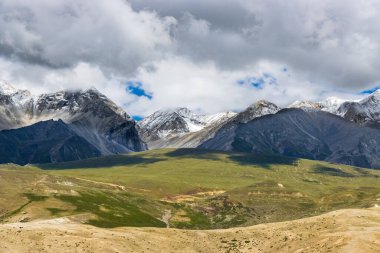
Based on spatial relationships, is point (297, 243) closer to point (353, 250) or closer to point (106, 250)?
point (353, 250)

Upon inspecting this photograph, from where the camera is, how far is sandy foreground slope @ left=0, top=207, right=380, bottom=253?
294 feet

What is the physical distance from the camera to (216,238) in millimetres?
113625

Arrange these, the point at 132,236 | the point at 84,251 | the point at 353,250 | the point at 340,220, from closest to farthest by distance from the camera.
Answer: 1. the point at 353,250
2. the point at 84,251
3. the point at 132,236
4. the point at 340,220

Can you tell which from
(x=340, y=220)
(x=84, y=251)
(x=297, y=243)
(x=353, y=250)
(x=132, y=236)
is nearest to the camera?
(x=353, y=250)

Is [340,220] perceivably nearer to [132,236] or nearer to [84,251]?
[132,236]

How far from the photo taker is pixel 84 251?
8938 centimetres

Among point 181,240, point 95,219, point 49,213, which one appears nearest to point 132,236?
point 181,240

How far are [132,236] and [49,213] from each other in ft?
343

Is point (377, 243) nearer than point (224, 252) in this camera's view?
Yes

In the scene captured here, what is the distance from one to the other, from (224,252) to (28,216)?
113 m

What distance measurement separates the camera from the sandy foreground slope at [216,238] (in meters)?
89.6

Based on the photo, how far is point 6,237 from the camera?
9231cm

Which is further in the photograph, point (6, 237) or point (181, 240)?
point (181, 240)

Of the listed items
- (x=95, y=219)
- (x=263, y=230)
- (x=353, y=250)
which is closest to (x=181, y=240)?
(x=263, y=230)
